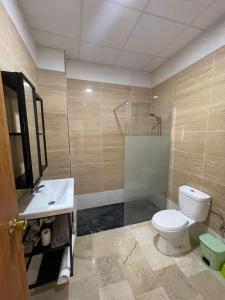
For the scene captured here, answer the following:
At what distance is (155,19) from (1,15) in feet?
4.41

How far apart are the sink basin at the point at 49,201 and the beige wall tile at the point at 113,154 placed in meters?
1.01

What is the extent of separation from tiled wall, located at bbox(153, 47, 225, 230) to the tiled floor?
0.56 meters

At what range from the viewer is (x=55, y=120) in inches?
82.4

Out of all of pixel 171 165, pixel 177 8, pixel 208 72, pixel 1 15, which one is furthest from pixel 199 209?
pixel 1 15

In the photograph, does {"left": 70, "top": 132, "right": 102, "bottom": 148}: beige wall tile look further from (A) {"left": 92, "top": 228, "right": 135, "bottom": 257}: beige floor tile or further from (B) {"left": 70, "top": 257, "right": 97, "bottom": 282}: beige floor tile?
(B) {"left": 70, "top": 257, "right": 97, "bottom": 282}: beige floor tile

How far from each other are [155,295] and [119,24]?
2.61 metres

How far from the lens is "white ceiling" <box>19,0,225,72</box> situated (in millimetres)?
1305

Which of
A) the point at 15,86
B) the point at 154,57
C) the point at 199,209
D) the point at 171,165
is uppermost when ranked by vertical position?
the point at 154,57

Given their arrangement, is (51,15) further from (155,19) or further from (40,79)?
(155,19)

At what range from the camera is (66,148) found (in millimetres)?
2189

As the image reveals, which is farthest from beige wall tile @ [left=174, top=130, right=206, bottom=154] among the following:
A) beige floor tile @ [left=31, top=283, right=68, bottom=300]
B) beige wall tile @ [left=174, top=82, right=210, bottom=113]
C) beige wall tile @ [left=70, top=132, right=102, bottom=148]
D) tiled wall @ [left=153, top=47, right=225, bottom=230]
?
beige floor tile @ [left=31, top=283, right=68, bottom=300]

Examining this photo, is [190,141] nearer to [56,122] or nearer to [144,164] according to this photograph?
[144,164]

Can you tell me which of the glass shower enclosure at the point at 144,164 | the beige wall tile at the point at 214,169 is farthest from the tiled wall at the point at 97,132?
the beige wall tile at the point at 214,169

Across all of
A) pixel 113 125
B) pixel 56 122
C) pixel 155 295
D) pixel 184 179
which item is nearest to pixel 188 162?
Result: pixel 184 179
